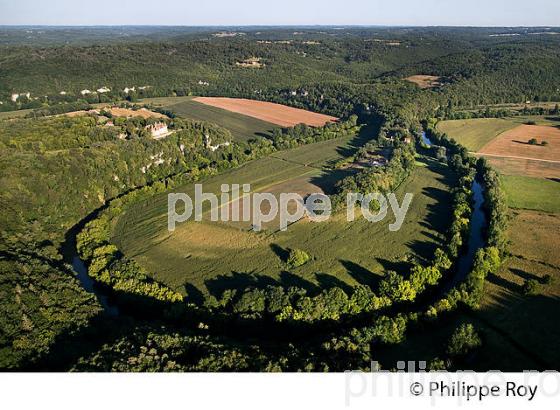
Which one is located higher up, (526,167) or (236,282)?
(526,167)

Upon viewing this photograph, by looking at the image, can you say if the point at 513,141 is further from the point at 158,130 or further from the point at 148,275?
the point at 148,275

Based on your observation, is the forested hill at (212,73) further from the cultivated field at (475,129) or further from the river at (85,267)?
the river at (85,267)

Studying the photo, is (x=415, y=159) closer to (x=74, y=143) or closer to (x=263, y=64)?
(x=74, y=143)

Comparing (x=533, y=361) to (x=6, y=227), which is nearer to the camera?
(x=533, y=361)

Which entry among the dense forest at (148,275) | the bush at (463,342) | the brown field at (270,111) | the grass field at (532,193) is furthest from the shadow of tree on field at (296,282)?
the brown field at (270,111)

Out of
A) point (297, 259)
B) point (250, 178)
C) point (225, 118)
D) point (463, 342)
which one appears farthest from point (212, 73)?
point (463, 342)

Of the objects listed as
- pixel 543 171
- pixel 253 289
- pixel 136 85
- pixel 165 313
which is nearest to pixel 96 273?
pixel 165 313

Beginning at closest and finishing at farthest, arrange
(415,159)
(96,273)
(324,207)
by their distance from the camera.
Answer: (96,273), (324,207), (415,159)
